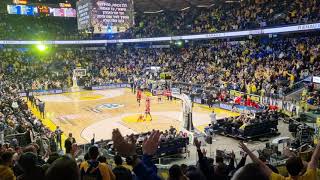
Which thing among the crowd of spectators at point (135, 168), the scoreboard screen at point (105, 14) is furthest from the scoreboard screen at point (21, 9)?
the crowd of spectators at point (135, 168)

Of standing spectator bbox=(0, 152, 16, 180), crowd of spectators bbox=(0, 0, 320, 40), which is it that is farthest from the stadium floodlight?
standing spectator bbox=(0, 152, 16, 180)

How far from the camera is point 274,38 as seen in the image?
1375 inches

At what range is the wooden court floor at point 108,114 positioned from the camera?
75.4ft

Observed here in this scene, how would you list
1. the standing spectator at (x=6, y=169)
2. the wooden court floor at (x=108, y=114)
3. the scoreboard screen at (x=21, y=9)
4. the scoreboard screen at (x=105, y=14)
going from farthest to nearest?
the scoreboard screen at (x=21, y=9) < the scoreboard screen at (x=105, y=14) < the wooden court floor at (x=108, y=114) < the standing spectator at (x=6, y=169)

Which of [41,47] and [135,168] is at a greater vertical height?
[41,47]

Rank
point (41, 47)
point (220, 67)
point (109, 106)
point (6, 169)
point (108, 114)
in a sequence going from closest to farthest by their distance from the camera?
1. point (6, 169)
2. point (108, 114)
3. point (109, 106)
4. point (220, 67)
5. point (41, 47)

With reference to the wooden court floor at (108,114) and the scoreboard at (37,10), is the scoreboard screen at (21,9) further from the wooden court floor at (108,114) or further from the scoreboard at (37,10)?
the wooden court floor at (108,114)

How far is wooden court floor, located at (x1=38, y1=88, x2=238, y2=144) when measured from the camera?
22984 mm

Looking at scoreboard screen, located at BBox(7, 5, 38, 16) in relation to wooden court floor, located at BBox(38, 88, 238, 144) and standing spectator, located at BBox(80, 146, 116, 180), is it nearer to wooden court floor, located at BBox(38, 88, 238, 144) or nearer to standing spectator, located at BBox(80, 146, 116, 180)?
wooden court floor, located at BBox(38, 88, 238, 144)

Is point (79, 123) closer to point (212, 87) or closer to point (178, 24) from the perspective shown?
point (212, 87)

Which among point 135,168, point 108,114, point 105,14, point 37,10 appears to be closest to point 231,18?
point 105,14

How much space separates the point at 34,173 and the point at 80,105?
29808mm

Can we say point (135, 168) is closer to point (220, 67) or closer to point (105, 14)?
point (105, 14)

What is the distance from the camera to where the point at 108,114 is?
1103 inches
